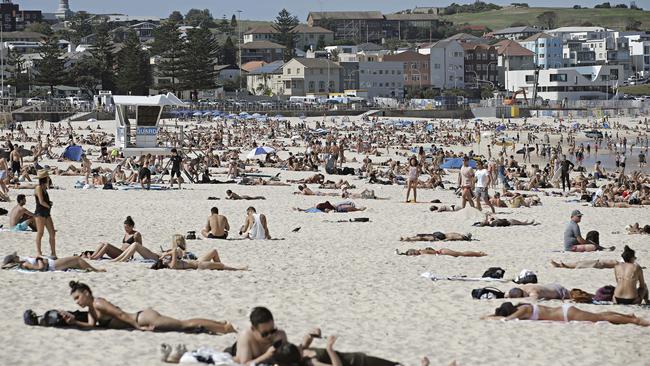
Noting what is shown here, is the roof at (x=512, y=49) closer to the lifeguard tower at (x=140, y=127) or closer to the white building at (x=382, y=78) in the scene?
the white building at (x=382, y=78)

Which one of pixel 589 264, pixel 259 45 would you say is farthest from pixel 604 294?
pixel 259 45

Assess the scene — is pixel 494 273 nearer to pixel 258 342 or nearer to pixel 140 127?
pixel 258 342

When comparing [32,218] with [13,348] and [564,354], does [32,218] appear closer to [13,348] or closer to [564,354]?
[13,348]

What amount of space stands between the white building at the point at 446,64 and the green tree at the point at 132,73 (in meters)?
36.7

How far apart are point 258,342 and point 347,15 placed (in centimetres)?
15171

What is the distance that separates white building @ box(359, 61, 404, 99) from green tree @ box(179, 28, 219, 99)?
81.4 ft

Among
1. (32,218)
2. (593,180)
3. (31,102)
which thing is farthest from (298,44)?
(32,218)

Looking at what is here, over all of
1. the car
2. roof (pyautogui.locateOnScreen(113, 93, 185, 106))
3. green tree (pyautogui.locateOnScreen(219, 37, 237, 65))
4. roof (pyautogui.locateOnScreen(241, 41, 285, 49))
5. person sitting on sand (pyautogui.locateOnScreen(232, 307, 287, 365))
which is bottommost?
the car

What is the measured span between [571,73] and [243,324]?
9281 centimetres

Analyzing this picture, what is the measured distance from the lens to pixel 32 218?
1324 centimetres

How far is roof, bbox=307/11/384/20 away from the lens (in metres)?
155

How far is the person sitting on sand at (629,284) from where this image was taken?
940 cm

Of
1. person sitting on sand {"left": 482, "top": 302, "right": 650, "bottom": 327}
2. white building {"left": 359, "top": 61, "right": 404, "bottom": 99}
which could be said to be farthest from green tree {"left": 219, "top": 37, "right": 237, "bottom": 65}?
person sitting on sand {"left": 482, "top": 302, "right": 650, "bottom": 327}

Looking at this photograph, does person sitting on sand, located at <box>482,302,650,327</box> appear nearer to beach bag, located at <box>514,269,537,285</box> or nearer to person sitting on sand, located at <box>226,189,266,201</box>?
beach bag, located at <box>514,269,537,285</box>
